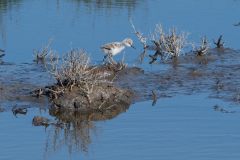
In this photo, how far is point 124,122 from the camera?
1362cm

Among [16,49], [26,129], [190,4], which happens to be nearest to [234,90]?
[26,129]

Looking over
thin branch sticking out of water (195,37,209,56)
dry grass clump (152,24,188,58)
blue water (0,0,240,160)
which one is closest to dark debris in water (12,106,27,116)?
blue water (0,0,240,160)

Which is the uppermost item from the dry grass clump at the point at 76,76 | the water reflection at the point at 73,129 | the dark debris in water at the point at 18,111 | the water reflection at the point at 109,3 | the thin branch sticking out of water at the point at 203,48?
the dry grass clump at the point at 76,76

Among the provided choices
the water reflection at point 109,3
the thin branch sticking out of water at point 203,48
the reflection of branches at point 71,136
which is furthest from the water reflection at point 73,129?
the water reflection at point 109,3

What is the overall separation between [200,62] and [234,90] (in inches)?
118

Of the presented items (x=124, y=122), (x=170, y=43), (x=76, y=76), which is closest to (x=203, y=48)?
(x=170, y=43)

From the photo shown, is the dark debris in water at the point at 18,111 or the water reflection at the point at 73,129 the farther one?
the dark debris in water at the point at 18,111

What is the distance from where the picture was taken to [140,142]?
12.3 metres

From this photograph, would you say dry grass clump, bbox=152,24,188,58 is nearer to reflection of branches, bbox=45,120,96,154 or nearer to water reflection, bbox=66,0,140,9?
reflection of branches, bbox=45,120,96,154

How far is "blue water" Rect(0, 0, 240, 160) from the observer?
11.9 m

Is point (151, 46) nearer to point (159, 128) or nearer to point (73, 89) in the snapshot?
point (73, 89)

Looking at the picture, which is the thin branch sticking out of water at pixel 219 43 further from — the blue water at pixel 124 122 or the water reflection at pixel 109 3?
the water reflection at pixel 109 3

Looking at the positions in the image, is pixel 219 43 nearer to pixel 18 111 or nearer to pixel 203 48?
pixel 203 48

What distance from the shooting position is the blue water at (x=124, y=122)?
11.9m
